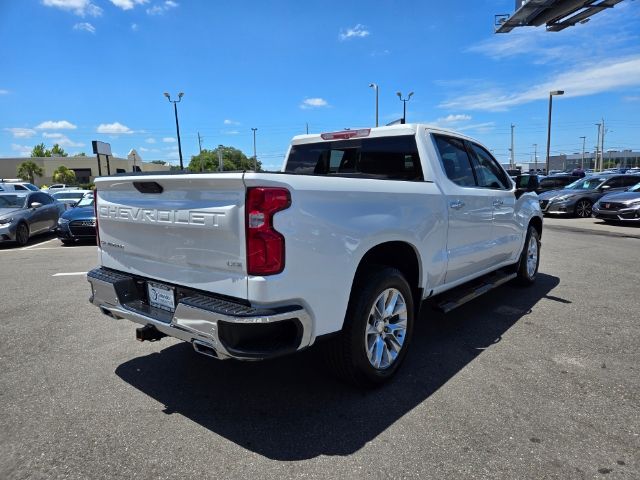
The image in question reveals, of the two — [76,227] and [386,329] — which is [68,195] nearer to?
[76,227]

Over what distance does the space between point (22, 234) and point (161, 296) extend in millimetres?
11365

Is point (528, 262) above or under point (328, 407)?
above

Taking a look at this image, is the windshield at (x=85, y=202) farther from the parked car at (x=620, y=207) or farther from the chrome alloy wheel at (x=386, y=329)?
the parked car at (x=620, y=207)

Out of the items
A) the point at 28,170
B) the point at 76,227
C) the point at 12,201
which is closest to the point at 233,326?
the point at 76,227

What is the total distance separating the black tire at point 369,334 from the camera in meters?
2.97

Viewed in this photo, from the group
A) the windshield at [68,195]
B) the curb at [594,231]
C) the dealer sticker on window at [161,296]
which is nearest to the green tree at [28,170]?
the windshield at [68,195]

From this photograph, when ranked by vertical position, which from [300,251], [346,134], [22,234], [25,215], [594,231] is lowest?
[594,231]

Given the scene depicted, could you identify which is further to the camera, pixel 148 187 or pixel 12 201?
pixel 12 201

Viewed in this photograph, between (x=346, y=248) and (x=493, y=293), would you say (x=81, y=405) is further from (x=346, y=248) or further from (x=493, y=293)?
(x=493, y=293)

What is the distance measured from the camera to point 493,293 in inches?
238

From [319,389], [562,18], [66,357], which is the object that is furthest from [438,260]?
→ [562,18]

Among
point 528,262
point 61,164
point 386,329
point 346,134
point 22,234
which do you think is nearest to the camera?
point 386,329

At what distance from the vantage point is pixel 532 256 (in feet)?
20.8

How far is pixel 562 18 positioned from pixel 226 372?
79.5 feet
